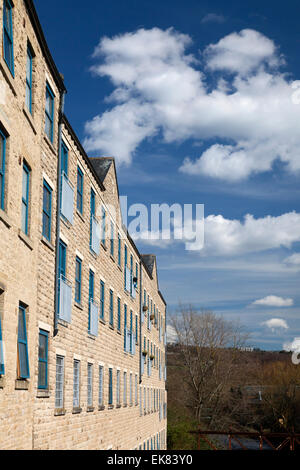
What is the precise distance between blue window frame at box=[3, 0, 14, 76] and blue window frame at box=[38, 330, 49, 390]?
6.41 m

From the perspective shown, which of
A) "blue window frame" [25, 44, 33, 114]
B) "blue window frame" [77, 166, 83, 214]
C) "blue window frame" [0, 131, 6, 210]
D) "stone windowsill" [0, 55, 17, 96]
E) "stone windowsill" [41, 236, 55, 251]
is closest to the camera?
"stone windowsill" [0, 55, 17, 96]

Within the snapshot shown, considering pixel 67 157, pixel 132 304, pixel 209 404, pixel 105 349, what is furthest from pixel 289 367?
pixel 67 157

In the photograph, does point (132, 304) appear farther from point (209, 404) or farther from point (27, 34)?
point (209, 404)

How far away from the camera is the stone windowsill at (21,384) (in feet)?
38.5

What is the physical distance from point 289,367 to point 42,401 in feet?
276

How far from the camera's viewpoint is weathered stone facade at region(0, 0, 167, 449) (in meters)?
11.4

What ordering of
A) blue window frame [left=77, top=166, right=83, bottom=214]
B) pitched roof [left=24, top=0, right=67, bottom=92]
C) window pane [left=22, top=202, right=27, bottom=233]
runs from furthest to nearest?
1. blue window frame [left=77, top=166, right=83, bottom=214]
2. pitched roof [left=24, top=0, right=67, bottom=92]
3. window pane [left=22, top=202, right=27, bottom=233]

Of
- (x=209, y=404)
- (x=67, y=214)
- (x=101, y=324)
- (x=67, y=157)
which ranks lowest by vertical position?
(x=209, y=404)

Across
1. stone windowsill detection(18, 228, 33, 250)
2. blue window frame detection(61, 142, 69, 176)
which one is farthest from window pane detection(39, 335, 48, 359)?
blue window frame detection(61, 142, 69, 176)

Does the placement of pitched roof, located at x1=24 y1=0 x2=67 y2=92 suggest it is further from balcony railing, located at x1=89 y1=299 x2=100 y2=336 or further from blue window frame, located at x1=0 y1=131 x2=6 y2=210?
balcony railing, located at x1=89 y1=299 x2=100 y2=336
